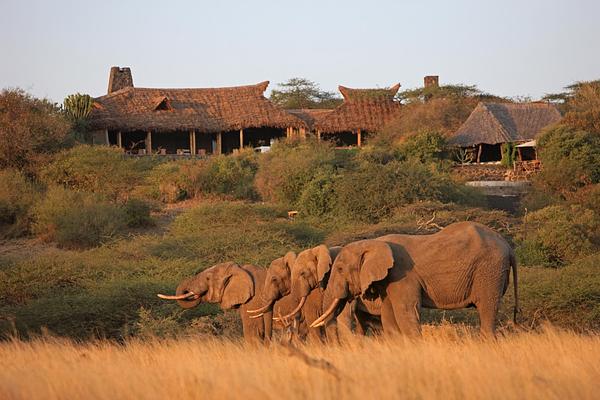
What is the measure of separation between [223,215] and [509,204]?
380 inches

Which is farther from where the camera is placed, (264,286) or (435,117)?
(435,117)

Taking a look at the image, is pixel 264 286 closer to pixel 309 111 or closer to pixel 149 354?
pixel 149 354

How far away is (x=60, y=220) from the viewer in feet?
84.0

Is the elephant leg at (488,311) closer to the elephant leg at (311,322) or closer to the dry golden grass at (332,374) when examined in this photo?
the dry golden grass at (332,374)

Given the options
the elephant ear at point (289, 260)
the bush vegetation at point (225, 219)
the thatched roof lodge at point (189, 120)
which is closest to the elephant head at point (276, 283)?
the elephant ear at point (289, 260)

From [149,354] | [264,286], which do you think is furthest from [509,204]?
[149,354]

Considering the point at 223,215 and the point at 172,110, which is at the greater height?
the point at 172,110

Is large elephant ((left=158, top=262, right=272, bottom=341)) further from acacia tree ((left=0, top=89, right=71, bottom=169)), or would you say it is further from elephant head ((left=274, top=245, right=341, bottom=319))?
acacia tree ((left=0, top=89, right=71, bottom=169))

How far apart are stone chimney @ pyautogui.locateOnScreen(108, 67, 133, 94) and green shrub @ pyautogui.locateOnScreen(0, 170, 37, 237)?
2352 centimetres

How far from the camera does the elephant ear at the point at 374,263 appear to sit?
11.0m

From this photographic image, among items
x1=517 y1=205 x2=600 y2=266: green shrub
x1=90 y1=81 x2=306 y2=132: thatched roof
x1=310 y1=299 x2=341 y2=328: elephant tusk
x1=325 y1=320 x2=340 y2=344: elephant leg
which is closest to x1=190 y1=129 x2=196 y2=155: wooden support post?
x1=90 y1=81 x2=306 y2=132: thatched roof

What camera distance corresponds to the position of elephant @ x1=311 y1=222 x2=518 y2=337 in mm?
11234

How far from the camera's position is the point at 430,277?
11273 mm

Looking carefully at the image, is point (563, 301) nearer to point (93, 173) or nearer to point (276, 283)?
point (276, 283)
